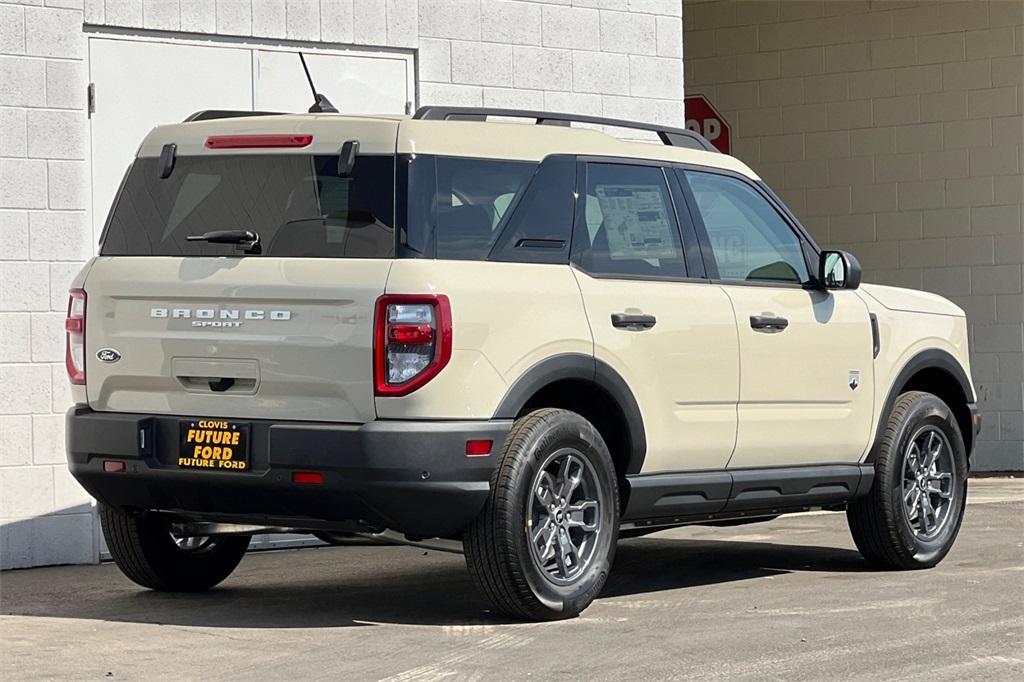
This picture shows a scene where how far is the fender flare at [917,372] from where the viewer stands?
910cm

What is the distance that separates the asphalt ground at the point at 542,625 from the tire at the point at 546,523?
0.50 feet

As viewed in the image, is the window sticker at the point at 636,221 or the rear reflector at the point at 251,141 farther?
the window sticker at the point at 636,221

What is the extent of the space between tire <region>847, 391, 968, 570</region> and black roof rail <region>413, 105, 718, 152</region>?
1739mm

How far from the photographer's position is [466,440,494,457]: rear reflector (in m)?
7.04

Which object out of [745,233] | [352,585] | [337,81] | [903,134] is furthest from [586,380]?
[903,134]

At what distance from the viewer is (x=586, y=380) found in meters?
7.54

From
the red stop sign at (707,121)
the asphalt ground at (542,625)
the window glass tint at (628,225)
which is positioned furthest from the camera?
the red stop sign at (707,121)

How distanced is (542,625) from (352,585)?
1.82 m

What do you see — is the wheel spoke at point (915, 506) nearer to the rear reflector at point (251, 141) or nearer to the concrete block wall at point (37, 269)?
the rear reflector at point (251, 141)

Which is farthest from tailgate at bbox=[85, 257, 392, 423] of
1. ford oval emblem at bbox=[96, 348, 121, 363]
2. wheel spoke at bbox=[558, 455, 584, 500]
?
wheel spoke at bbox=[558, 455, 584, 500]

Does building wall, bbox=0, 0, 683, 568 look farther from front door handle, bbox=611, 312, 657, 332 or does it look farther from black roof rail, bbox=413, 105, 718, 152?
front door handle, bbox=611, 312, 657, 332

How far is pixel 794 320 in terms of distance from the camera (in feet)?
28.1

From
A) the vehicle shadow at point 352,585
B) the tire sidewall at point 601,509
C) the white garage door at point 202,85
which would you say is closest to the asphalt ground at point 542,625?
the vehicle shadow at point 352,585

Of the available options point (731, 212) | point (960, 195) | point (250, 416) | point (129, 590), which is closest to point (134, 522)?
point (129, 590)
